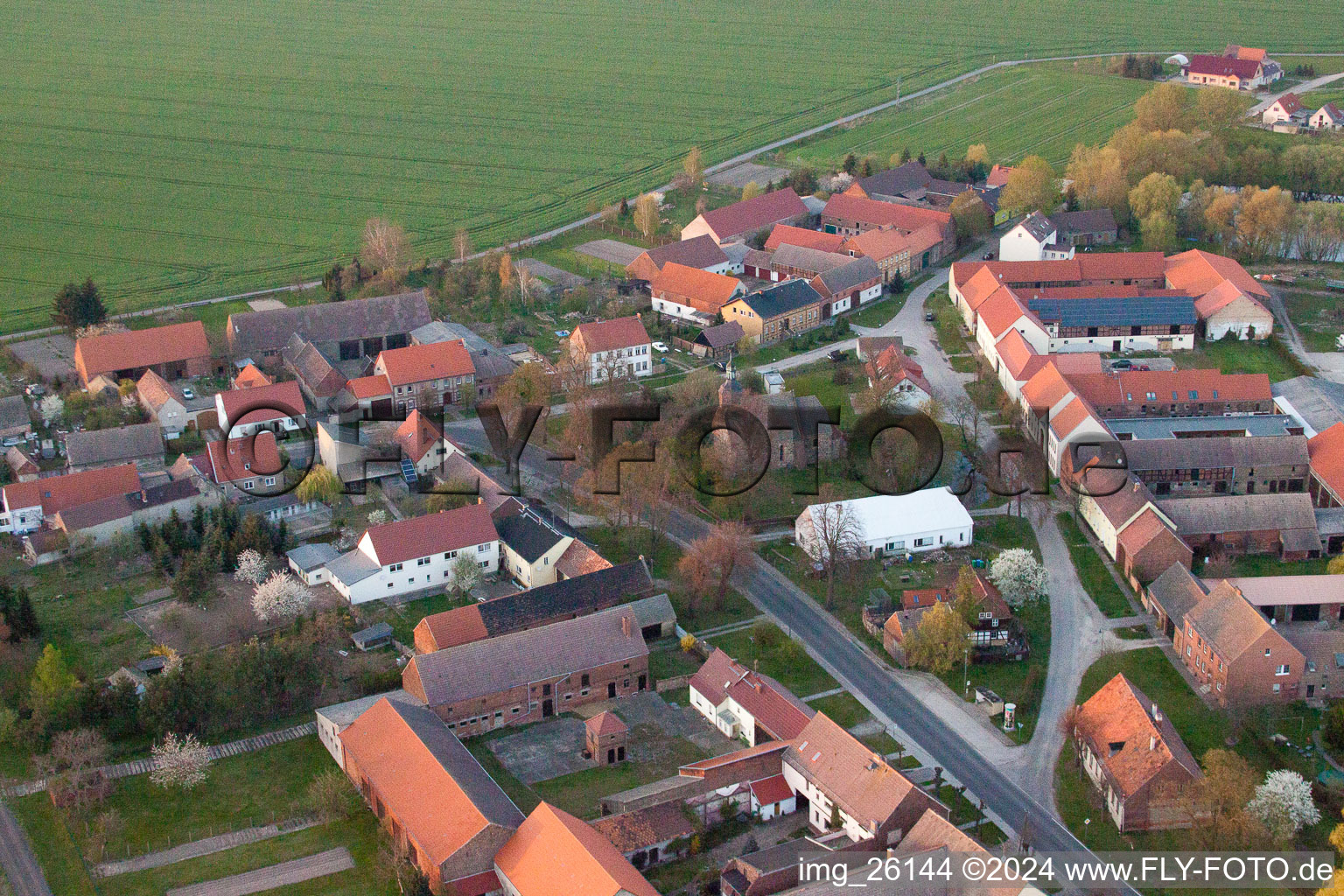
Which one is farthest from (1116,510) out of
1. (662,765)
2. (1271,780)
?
(662,765)

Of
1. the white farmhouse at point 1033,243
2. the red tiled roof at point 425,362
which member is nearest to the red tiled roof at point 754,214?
the white farmhouse at point 1033,243

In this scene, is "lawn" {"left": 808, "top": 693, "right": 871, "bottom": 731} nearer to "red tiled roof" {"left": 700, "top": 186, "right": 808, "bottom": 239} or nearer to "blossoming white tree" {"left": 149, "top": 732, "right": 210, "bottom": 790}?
"blossoming white tree" {"left": 149, "top": 732, "right": 210, "bottom": 790}

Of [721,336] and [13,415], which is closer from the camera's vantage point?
[13,415]

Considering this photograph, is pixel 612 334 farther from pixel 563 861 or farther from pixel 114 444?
pixel 563 861

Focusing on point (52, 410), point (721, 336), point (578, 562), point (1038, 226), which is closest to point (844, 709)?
point (578, 562)

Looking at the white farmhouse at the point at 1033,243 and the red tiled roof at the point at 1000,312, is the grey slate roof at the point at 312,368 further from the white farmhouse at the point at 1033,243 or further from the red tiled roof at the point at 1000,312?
the white farmhouse at the point at 1033,243

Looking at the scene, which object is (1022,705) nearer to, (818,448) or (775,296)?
(818,448)

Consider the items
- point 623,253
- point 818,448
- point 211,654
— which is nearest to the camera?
point 211,654
